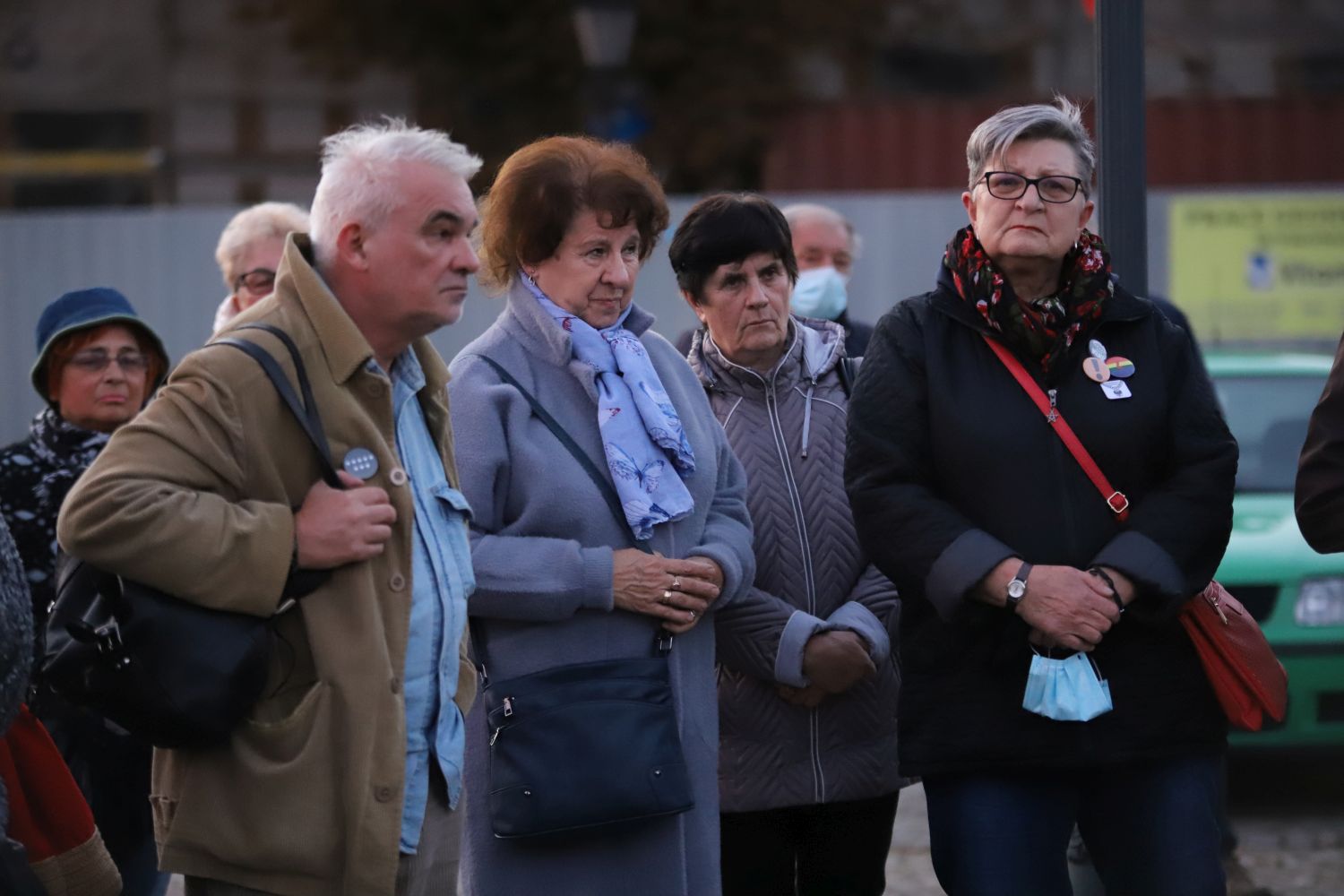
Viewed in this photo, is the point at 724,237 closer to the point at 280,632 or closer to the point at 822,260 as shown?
the point at 280,632

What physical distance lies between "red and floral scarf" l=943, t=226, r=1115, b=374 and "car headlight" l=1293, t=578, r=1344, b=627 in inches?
143

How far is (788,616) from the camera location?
4141mm

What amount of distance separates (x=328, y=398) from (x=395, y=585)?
1.03 feet

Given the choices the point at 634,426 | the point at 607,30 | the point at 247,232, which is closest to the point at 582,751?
the point at 634,426

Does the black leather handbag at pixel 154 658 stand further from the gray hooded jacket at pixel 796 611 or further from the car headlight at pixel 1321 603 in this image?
the car headlight at pixel 1321 603

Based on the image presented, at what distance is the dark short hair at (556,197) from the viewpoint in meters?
3.87

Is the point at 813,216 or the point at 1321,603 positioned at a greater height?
the point at 813,216

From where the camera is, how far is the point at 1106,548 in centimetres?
359

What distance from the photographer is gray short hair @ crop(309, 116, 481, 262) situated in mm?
3160

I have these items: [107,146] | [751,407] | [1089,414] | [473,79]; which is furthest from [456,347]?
[1089,414]

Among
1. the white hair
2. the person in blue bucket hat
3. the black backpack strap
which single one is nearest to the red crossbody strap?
the black backpack strap

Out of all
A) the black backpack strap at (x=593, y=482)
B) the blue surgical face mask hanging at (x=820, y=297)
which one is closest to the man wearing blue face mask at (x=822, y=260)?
the blue surgical face mask hanging at (x=820, y=297)

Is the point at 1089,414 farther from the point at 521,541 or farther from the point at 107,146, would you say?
the point at 107,146

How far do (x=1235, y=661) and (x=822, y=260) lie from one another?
10.0 feet
